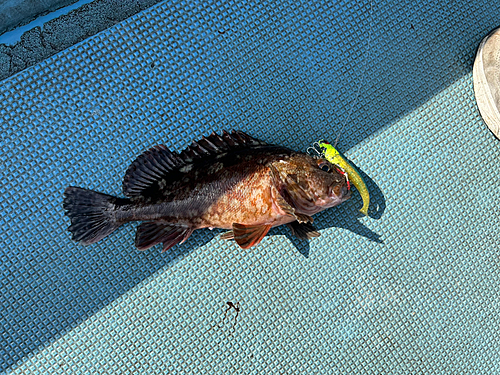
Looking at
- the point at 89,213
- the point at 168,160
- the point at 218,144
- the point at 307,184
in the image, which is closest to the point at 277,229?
the point at 307,184

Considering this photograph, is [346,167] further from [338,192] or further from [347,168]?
[338,192]

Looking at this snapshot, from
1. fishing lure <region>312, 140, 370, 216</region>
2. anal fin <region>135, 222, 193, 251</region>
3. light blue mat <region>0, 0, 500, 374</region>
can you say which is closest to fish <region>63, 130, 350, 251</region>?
anal fin <region>135, 222, 193, 251</region>

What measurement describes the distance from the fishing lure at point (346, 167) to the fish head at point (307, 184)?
46cm

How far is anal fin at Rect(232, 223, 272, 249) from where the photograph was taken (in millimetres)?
2742

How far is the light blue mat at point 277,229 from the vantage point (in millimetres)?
3072

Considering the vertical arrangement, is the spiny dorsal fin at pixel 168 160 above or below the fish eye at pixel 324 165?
above

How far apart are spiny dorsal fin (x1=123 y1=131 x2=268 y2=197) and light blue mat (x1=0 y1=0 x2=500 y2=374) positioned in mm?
275

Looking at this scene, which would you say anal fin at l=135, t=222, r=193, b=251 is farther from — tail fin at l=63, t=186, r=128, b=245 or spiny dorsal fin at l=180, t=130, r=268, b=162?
spiny dorsal fin at l=180, t=130, r=268, b=162

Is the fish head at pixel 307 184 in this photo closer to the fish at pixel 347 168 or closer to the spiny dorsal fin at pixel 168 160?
the spiny dorsal fin at pixel 168 160

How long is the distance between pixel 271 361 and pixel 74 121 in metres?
2.42

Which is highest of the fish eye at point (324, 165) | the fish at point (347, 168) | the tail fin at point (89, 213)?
the tail fin at point (89, 213)

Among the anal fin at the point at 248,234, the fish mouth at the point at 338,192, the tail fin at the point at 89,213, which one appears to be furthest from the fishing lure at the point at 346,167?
the tail fin at the point at 89,213

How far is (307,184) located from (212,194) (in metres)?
0.64

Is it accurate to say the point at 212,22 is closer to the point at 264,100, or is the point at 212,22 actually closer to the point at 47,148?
the point at 264,100
